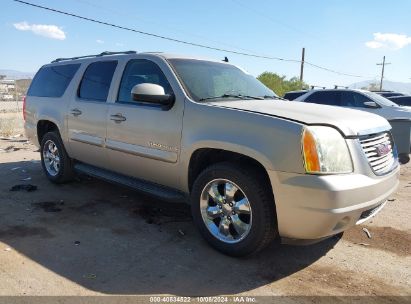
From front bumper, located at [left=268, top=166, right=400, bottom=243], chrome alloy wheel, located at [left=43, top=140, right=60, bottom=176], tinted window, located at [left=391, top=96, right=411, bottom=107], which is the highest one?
tinted window, located at [left=391, top=96, right=411, bottom=107]

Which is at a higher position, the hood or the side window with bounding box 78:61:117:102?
the side window with bounding box 78:61:117:102

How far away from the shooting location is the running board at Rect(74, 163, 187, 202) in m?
4.23

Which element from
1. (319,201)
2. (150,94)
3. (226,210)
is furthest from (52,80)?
(319,201)

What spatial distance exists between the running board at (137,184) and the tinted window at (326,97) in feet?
21.8

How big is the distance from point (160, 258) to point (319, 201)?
5.11 ft

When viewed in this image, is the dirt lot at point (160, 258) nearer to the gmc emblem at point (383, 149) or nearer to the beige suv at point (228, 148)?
the beige suv at point (228, 148)

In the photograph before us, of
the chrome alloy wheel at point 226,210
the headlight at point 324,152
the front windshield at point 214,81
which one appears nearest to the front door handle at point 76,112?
the front windshield at point 214,81

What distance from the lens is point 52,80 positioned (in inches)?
246

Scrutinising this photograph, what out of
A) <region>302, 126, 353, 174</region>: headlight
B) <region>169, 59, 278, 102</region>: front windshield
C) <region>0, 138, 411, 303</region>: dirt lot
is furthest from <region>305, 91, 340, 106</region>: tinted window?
<region>302, 126, 353, 174</region>: headlight

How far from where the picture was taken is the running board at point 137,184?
4.23 metres

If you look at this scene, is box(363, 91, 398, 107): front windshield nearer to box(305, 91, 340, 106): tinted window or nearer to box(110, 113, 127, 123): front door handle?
box(305, 91, 340, 106): tinted window

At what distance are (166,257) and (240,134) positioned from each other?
1.34m

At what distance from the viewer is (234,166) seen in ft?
11.9

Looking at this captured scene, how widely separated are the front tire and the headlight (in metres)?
0.53
